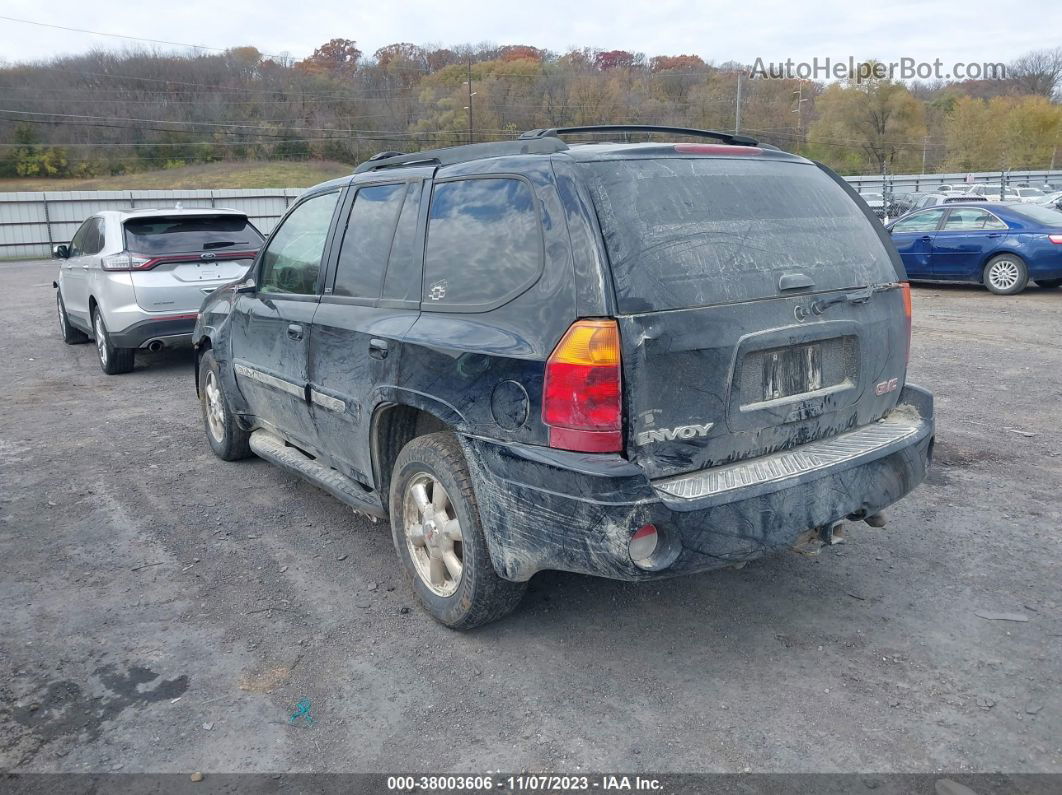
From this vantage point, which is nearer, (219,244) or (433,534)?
(433,534)

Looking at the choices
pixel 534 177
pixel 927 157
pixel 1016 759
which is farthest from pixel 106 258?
pixel 927 157

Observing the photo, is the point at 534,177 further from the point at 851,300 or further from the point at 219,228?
the point at 219,228

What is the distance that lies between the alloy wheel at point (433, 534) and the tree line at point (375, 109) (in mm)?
57030

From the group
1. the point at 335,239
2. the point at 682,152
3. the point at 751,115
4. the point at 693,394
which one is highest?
A: the point at 751,115

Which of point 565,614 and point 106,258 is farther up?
point 106,258

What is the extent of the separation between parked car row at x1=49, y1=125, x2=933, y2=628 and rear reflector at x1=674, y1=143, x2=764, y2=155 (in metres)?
0.02

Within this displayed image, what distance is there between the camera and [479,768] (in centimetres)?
267

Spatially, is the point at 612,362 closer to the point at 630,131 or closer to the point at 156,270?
the point at 630,131

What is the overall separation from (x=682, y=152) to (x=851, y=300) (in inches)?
35.1

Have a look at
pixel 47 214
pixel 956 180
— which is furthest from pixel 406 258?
pixel 956 180

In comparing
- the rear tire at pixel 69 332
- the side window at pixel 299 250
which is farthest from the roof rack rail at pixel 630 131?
the rear tire at pixel 69 332

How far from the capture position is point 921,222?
562 inches

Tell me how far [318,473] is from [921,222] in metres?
13.0

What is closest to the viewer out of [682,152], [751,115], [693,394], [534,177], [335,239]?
[693,394]
